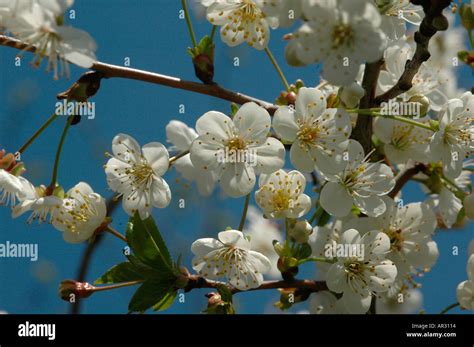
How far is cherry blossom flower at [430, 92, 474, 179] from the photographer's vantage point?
243 cm

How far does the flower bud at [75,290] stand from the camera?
245cm

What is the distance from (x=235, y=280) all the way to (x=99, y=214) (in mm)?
501

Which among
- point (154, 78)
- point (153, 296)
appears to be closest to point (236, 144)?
point (154, 78)

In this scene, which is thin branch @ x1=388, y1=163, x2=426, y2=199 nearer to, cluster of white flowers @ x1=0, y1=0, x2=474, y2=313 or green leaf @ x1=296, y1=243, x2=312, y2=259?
cluster of white flowers @ x1=0, y1=0, x2=474, y2=313

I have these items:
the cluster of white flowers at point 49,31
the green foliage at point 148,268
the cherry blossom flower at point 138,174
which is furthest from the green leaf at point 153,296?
the cluster of white flowers at point 49,31

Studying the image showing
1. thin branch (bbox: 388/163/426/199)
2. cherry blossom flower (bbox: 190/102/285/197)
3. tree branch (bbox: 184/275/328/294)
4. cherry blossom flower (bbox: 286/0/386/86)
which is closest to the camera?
cherry blossom flower (bbox: 286/0/386/86)

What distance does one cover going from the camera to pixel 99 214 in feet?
8.07

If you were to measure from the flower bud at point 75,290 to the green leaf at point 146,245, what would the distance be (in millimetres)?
231

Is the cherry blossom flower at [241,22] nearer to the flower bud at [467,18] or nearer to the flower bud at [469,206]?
the flower bud at [467,18]

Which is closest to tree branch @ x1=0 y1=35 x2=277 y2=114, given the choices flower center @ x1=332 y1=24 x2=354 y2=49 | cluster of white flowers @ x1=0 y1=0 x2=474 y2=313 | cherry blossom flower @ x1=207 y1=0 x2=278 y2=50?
cluster of white flowers @ x1=0 y1=0 x2=474 y2=313

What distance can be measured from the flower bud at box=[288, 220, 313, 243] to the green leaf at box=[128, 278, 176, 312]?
1.37 ft

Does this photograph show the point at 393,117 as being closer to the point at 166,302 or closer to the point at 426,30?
the point at 426,30

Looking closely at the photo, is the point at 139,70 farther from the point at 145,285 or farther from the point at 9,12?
the point at 145,285

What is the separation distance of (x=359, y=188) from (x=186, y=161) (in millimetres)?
566
